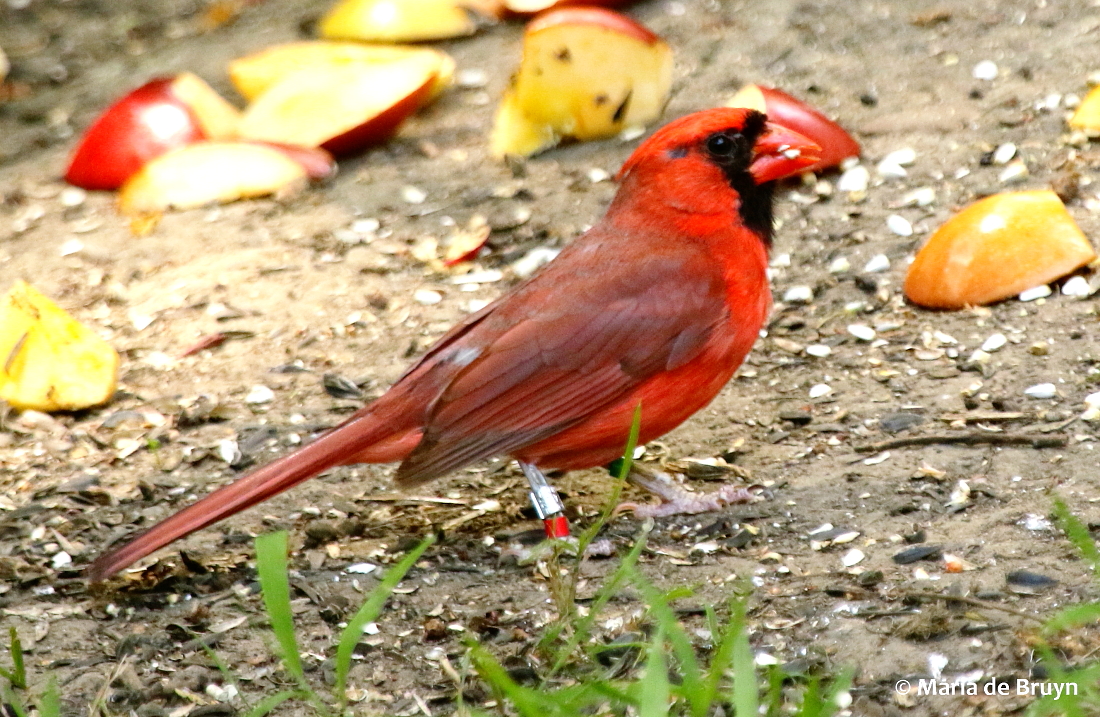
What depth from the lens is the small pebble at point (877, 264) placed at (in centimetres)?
411

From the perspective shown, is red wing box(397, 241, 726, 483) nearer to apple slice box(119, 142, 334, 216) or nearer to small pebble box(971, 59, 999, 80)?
apple slice box(119, 142, 334, 216)

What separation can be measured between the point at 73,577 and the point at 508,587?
0.93 metres

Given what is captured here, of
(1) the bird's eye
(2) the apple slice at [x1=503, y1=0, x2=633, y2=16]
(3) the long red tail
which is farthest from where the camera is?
(2) the apple slice at [x1=503, y1=0, x2=633, y2=16]

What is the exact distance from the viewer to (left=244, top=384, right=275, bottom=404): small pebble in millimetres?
3887

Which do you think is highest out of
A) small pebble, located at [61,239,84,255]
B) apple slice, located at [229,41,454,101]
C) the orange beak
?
the orange beak

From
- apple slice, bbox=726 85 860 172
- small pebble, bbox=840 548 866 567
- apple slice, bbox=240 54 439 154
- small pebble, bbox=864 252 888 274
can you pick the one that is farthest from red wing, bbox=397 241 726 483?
apple slice, bbox=240 54 439 154

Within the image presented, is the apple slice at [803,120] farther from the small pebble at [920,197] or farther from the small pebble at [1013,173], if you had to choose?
the small pebble at [1013,173]

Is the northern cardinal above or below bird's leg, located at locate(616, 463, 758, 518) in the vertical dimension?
above

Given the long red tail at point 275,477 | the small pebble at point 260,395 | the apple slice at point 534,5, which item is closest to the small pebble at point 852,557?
the long red tail at point 275,477

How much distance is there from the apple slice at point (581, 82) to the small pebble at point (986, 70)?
100 centimetres

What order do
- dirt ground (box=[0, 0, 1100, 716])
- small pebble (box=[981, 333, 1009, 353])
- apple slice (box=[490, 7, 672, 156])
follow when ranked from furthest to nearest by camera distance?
apple slice (box=[490, 7, 672, 156]) → small pebble (box=[981, 333, 1009, 353]) → dirt ground (box=[0, 0, 1100, 716])

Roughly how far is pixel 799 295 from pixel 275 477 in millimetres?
1717

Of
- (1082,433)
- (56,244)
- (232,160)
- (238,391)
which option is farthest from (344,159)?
(1082,433)

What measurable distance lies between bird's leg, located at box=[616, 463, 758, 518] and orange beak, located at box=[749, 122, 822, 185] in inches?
27.8
